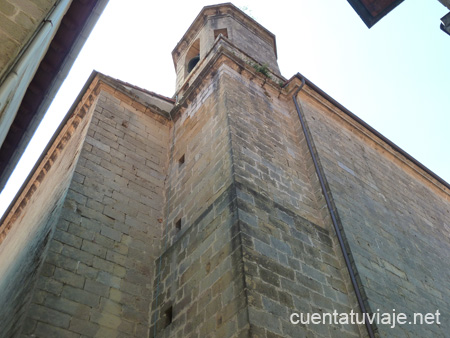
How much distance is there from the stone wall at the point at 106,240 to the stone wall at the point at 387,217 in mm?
3038

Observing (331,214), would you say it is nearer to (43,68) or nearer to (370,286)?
(370,286)

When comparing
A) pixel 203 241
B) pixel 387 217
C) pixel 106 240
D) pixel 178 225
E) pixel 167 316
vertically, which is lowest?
pixel 167 316

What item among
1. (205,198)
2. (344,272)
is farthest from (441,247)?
(205,198)

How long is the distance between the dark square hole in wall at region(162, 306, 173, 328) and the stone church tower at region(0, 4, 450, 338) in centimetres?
2

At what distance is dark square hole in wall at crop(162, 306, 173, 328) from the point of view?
17.0 ft

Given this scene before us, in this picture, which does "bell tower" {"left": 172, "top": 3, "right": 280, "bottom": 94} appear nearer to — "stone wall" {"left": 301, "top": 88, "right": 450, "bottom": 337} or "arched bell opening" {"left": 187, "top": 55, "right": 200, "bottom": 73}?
"arched bell opening" {"left": 187, "top": 55, "right": 200, "bottom": 73}

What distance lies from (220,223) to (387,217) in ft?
12.6

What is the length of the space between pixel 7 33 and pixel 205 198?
3.83 meters

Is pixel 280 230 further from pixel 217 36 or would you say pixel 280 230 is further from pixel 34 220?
pixel 217 36

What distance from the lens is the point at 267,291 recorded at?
4391 millimetres

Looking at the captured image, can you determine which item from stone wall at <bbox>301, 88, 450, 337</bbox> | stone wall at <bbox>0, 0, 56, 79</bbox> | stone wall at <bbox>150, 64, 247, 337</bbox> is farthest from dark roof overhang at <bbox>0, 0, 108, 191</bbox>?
stone wall at <bbox>301, 88, 450, 337</bbox>

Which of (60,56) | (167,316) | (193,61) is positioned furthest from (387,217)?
(193,61)

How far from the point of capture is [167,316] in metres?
5.25

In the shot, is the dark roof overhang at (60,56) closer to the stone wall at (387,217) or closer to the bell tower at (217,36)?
the stone wall at (387,217)
